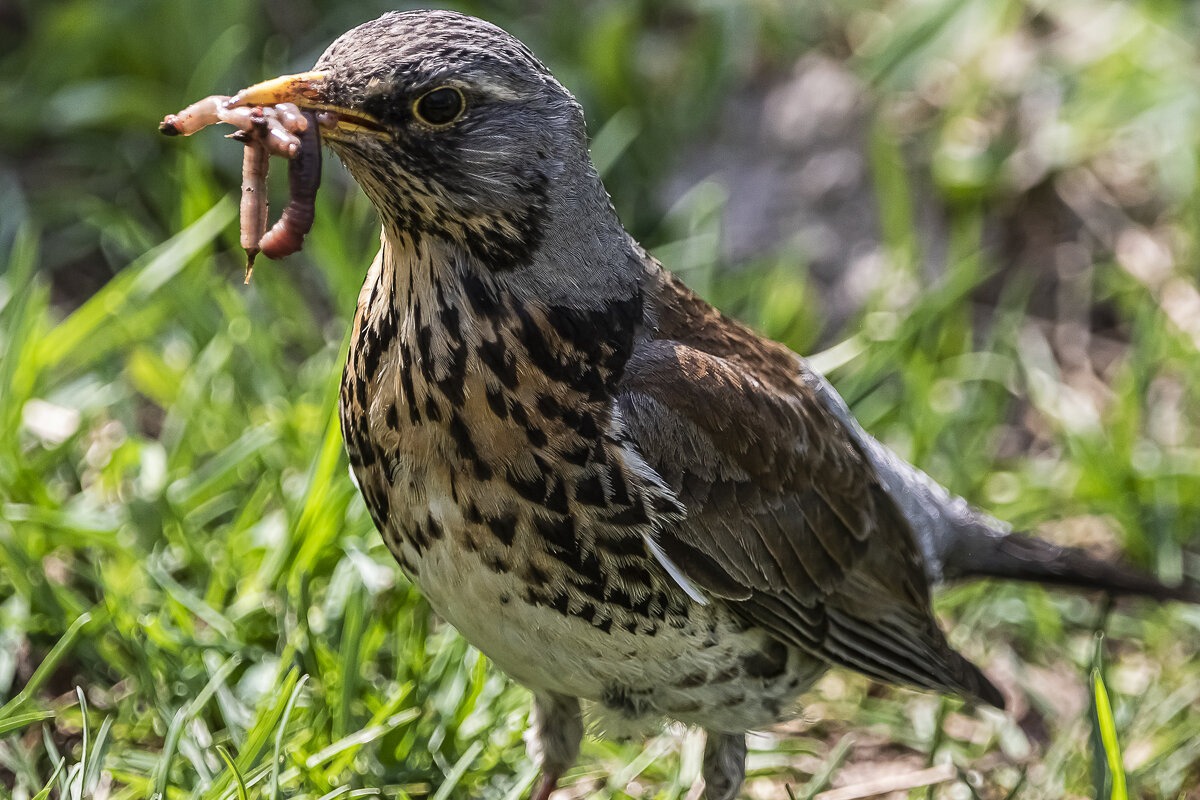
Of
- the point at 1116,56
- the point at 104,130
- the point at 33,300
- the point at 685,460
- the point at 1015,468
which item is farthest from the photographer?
the point at 1116,56

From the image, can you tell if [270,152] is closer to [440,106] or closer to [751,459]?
[440,106]

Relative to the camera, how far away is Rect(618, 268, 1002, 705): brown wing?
3.22m

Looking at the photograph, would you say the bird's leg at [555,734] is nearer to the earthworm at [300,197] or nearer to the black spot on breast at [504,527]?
the black spot on breast at [504,527]

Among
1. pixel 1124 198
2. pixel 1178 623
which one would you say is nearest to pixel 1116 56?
pixel 1124 198

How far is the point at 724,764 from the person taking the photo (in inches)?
144

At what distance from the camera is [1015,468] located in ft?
17.8

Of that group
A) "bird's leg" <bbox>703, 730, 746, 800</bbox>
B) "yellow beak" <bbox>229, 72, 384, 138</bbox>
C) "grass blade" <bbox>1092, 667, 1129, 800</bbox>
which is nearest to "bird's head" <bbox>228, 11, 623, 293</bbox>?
"yellow beak" <bbox>229, 72, 384, 138</bbox>

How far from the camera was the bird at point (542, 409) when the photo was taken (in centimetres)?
291

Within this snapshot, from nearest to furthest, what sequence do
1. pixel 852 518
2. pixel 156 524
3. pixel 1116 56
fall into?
pixel 852 518
pixel 156 524
pixel 1116 56

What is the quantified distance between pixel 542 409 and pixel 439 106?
2.13ft

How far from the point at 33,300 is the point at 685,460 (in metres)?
2.34

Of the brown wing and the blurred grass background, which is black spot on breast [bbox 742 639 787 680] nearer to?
the brown wing

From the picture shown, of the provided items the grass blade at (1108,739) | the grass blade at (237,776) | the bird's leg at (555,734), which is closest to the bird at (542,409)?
the bird's leg at (555,734)

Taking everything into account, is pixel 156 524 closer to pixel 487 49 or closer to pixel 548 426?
pixel 548 426
